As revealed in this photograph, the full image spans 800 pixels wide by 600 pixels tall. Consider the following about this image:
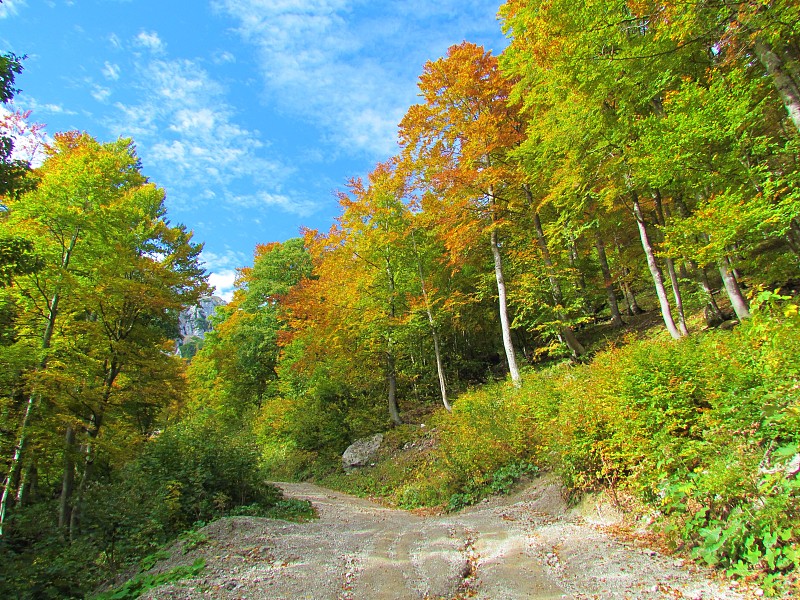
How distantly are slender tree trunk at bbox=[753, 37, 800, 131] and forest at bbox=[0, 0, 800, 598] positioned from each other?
0.19 ft

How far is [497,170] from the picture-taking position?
13.0m

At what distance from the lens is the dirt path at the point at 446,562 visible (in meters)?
3.91

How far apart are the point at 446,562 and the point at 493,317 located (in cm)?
1426

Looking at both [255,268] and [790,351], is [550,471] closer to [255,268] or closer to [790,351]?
[790,351]

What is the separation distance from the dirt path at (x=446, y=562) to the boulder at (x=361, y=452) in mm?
7937

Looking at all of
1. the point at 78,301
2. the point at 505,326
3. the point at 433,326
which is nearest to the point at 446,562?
the point at 505,326

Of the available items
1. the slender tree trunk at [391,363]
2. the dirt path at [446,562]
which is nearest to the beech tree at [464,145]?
the slender tree trunk at [391,363]

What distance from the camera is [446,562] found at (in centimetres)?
501

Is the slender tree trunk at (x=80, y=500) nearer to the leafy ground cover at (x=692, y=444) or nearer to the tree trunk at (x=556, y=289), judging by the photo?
the leafy ground cover at (x=692, y=444)

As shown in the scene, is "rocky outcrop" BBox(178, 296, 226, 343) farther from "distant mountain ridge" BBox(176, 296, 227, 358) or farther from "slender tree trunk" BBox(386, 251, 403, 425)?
"slender tree trunk" BBox(386, 251, 403, 425)

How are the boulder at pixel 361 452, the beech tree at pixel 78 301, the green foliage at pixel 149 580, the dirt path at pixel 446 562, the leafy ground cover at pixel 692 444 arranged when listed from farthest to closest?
the boulder at pixel 361 452 → the beech tree at pixel 78 301 → the green foliage at pixel 149 580 → the dirt path at pixel 446 562 → the leafy ground cover at pixel 692 444

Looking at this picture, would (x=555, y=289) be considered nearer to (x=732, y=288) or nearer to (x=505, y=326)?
(x=505, y=326)

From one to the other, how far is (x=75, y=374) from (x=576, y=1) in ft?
48.6

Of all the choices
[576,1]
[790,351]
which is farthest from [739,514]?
[576,1]
